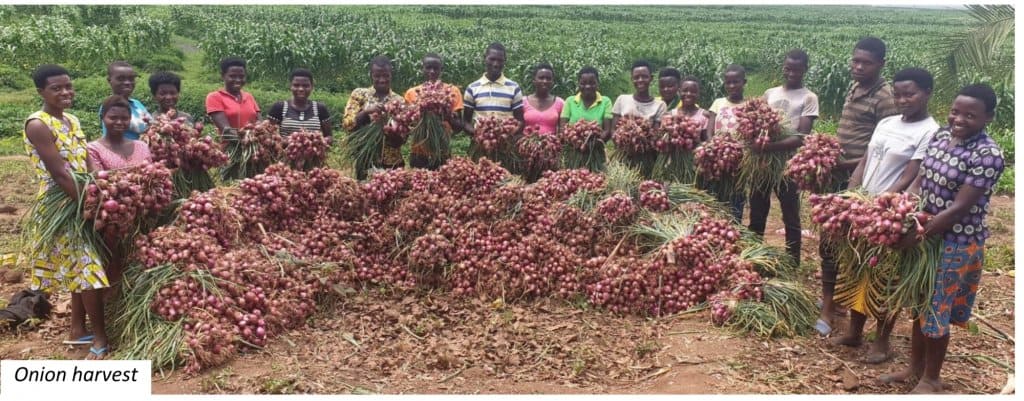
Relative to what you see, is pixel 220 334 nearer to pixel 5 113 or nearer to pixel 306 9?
pixel 5 113

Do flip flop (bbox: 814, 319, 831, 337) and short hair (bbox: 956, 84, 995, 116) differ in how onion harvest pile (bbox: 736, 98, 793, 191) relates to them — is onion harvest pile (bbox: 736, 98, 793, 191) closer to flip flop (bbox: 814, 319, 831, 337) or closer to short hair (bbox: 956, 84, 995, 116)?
flip flop (bbox: 814, 319, 831, 337)

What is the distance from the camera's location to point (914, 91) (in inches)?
162

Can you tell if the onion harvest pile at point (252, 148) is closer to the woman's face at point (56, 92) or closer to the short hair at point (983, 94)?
the woman's face at point (56, 92)

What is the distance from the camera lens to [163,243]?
4266 millimetres

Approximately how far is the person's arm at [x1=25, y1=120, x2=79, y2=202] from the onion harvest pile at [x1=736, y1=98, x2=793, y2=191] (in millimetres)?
4316

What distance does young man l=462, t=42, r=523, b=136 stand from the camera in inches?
237

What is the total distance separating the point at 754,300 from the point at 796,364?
54 centimetres

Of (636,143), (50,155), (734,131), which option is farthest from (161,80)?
(734,131)

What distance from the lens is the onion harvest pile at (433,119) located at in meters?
5.75

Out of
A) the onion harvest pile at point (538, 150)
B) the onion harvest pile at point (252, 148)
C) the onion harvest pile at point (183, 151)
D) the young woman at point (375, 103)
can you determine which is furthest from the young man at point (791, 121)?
the onion harvest pile at point (183, 151)

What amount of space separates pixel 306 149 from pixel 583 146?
6.99 ft

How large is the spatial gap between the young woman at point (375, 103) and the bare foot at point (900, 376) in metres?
3.78

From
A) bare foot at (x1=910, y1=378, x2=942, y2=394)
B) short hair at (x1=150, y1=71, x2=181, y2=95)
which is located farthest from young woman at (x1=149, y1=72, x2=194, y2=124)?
bare foot at (x1=910, y1=378, x2=942, y2=394)

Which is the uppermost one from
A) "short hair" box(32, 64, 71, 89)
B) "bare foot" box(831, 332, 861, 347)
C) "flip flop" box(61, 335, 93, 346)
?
"short hair" box(32, 64, 71, 89)
